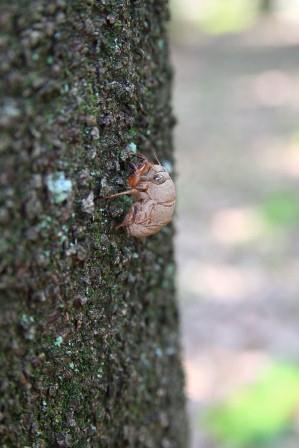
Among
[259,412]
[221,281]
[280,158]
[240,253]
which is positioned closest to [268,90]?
[280,158]

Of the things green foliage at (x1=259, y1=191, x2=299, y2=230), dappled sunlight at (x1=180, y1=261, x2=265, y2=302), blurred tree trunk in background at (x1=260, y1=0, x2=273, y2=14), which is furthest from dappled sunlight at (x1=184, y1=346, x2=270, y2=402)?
blurred tree trunk in background at (x1=260, y1=0, x2=273, y2=14)

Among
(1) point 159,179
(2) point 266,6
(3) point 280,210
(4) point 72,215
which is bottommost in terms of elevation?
(2) point 266,6

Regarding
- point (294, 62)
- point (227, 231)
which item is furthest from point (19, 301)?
point (294, 62)

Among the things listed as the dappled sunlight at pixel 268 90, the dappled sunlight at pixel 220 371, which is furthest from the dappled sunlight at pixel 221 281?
the dappled sunlight at pixel 268 90

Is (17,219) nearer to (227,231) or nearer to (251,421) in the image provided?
(251,421)

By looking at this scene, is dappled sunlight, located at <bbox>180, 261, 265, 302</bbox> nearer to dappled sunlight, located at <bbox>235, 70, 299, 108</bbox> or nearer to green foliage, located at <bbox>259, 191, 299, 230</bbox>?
green foliage, located at <bbox>259, 191, 299, 230</bbox>

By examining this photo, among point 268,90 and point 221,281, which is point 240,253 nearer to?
point 221,281

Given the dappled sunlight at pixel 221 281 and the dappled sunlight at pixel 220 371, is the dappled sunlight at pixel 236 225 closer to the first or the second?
the dappled sunlight at pixel 221 281

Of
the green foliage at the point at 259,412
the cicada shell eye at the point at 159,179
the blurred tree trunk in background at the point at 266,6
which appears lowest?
the blurred tree trunk in background at the point at 266,6
